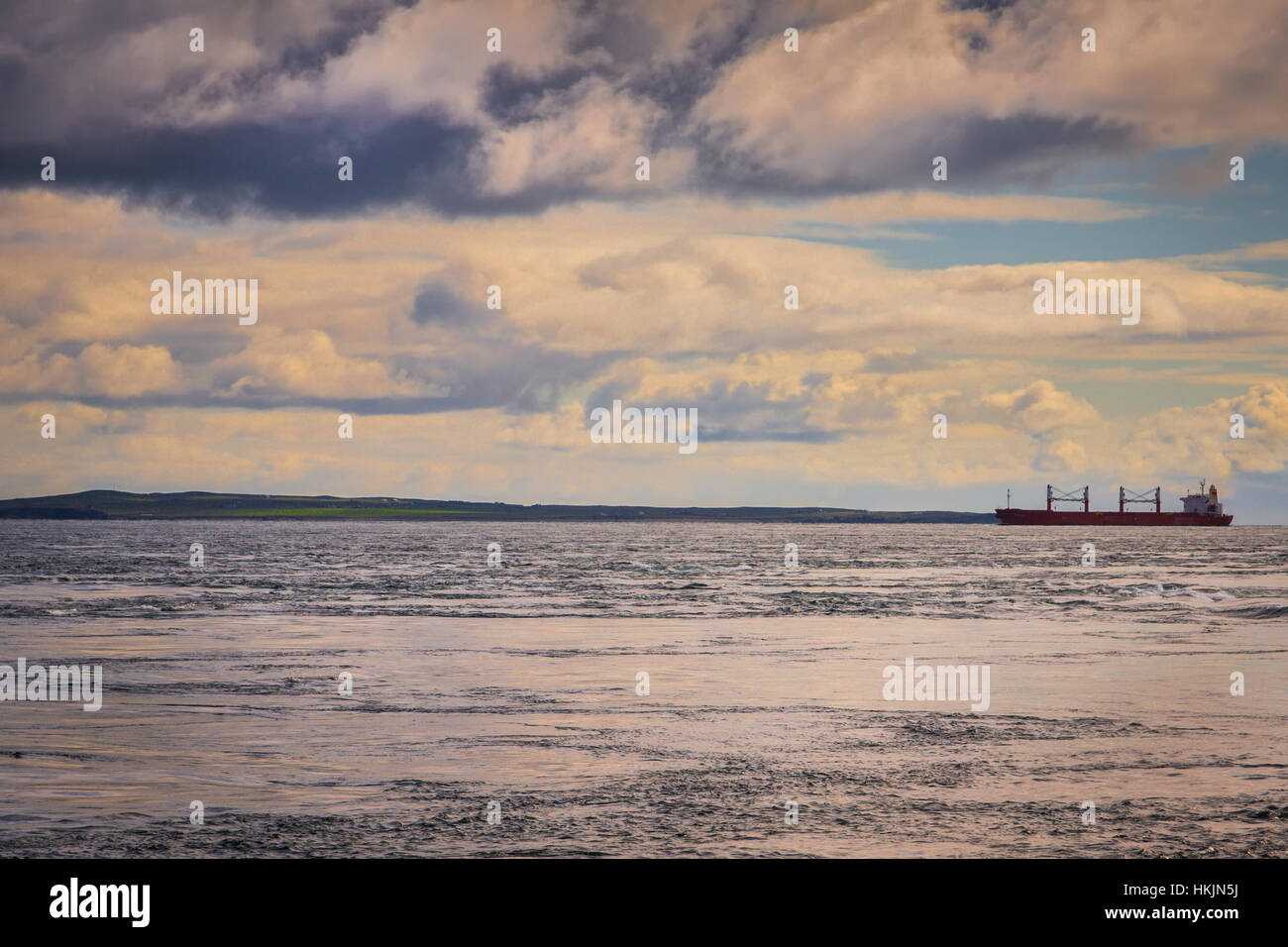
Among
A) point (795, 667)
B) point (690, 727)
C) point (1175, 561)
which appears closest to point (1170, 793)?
point (690, 727)

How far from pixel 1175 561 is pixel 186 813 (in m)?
107

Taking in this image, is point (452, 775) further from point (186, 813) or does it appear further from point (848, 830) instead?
point (848, 830)

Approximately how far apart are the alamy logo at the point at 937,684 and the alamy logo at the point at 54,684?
48.8ft

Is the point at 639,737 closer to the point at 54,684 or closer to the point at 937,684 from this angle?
the point at 937,684

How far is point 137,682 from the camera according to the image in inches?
995

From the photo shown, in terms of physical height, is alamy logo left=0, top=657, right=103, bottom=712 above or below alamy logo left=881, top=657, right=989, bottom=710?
above

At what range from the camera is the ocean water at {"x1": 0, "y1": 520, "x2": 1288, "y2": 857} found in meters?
13.1
